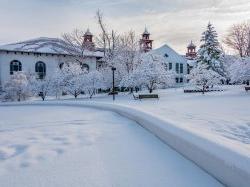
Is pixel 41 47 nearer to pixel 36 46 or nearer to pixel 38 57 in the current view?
pixel 36 46

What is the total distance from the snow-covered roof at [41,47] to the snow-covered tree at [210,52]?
50.9ft

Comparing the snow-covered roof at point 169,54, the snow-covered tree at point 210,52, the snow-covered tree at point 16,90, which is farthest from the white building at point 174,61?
the snow-covered tree at point 16,90

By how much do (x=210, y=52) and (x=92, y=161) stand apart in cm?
4406

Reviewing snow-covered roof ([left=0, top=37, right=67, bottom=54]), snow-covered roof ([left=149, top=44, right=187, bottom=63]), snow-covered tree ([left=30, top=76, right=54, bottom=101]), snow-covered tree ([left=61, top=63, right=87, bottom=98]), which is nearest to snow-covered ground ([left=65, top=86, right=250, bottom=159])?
snow-covered tree ([left=61, top=63, right=87, bottom=98])

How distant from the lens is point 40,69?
1841 inches

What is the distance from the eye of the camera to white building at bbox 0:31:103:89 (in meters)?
43.4

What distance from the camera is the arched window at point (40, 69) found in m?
46.4

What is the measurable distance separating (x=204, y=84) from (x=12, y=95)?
21533mm

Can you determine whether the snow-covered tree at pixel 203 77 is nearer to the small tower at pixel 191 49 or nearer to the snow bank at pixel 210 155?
the snow bank at pixel 210 155

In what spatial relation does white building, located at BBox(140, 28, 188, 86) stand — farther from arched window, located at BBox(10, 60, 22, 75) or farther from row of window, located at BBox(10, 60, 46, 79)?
arched window, located at BBox(10, 60, 22, 75)

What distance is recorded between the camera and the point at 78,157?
6.26m

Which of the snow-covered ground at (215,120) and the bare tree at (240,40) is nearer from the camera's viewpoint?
the snow-covered ground at (215,120)

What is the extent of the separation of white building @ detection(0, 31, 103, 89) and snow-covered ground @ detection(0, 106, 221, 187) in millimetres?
36730

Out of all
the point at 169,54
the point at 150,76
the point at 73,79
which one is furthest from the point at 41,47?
the point at 169,54
